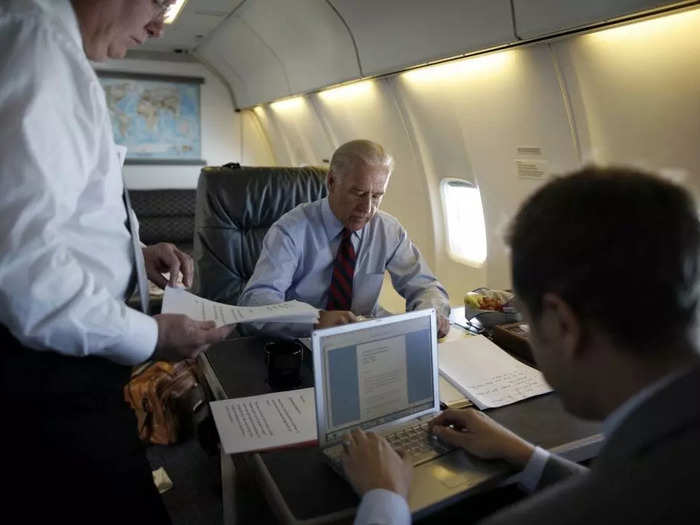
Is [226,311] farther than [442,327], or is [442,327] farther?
[442,327]

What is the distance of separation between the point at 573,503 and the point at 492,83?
290 centimetres

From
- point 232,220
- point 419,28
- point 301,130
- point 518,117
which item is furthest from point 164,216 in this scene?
point 518,117

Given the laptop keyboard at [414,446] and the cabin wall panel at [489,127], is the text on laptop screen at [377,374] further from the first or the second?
the cabin wall panel at [489,127]

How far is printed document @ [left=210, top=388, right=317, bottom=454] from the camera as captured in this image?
1.23 meters

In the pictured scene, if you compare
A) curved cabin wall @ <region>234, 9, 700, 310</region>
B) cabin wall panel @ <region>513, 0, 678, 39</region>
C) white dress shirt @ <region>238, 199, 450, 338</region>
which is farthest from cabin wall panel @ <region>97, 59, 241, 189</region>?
cabin wall panel @ <region>513, 0, 678, 39</region>

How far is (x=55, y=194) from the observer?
1.02 meters

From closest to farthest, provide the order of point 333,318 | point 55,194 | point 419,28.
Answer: point 55,194 < point 333,318 < point 419,28

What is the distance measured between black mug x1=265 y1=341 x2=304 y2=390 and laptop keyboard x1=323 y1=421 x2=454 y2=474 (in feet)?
1.32

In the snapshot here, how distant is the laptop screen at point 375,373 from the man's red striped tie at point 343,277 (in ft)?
3.72

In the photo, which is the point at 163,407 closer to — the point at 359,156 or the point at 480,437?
the point at 359,156

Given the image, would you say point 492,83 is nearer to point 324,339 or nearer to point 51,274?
point 324,339

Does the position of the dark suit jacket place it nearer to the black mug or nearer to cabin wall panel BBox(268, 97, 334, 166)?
the black mug

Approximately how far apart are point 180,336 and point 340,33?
3.44 metres

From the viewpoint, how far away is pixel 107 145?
1.19 m
